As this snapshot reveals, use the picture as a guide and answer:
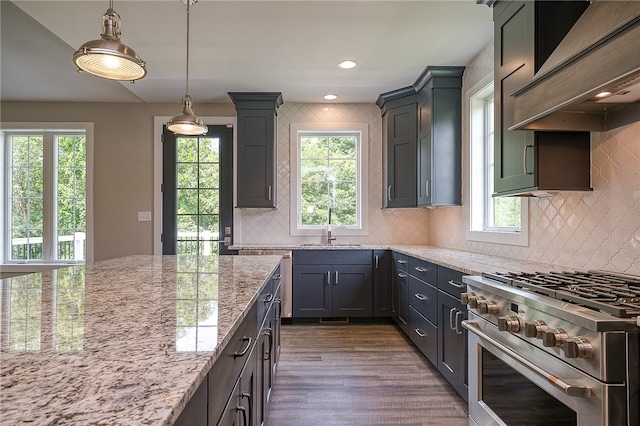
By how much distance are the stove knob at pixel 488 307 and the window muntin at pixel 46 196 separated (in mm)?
4681

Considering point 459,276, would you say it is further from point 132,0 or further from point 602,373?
point 132,0

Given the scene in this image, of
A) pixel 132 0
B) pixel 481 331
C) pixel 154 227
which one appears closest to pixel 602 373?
pixel 481 331

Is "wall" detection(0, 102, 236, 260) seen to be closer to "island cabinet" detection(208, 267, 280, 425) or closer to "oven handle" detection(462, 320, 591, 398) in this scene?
"island cabinet" detection(208, 267, 280, 425)

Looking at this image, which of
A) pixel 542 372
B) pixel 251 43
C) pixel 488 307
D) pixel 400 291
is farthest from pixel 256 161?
pixel 542 372

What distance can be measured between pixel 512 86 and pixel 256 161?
9.16 feet

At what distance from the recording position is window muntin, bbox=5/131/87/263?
459 centimetres

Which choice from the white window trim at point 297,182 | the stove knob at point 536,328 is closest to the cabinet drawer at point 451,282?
the stove knob at point 536,328

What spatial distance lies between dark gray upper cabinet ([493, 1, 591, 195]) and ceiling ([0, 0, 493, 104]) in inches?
25.2

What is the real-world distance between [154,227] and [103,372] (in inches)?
165

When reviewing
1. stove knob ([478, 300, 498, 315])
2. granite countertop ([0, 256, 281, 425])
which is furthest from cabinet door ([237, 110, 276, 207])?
stove knob ([478, 300, 498, 315])

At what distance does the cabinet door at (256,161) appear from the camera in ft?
13.8

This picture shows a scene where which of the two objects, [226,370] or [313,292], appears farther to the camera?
[313,292]

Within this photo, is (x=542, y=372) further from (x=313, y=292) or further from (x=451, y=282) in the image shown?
(x=313, y=292)

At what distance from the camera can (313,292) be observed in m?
3.97
